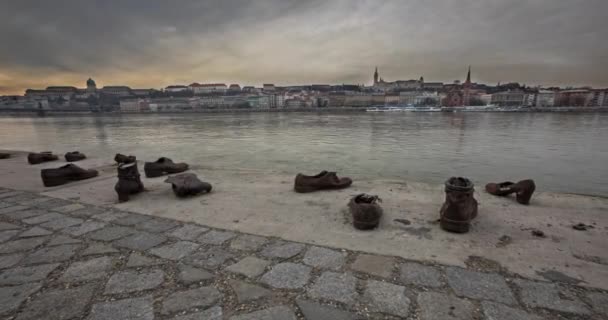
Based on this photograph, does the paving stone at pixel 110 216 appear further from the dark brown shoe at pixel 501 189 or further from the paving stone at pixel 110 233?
the dark brown shoe at pixel 501 189

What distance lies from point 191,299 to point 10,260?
1.62 meters

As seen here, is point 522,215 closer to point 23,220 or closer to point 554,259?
A: point 554,259

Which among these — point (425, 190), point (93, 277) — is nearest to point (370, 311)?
point (93, 277)

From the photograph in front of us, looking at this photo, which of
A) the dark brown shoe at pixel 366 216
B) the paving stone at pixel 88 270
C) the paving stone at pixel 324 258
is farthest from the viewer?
the dark brown shoe at pixel 366 216

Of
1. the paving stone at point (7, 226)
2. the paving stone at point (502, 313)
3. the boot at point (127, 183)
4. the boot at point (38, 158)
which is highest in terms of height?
the boot at point (127, 183)

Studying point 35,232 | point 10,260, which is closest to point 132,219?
point 35,232

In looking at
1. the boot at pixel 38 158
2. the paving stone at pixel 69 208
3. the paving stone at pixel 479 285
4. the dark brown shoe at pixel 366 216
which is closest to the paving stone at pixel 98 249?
the paving stone at pixel 69 208

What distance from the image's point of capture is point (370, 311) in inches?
60.6

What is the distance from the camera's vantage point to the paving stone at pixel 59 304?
1.53m

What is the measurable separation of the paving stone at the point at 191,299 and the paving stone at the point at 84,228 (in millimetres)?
1553

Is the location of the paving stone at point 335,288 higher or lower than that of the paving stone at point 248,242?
higher

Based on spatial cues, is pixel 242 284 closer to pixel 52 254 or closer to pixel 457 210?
pixel 52 254

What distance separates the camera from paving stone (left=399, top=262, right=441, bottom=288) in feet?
5.93

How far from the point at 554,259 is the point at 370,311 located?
1640 mm
